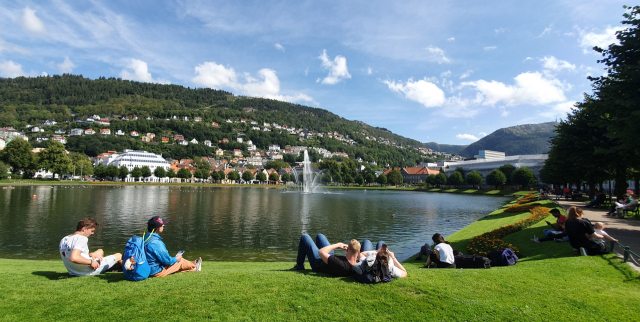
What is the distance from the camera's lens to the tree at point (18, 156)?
88000mm

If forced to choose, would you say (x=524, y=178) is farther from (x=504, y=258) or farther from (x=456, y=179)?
(x=504, y=258)

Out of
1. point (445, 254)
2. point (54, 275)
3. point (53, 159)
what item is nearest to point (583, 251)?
Result: point (445, 254)

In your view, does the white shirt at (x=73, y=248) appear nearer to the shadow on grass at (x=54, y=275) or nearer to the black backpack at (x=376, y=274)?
the shadow on grass at (x=54, y=275)

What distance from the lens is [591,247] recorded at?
952cm

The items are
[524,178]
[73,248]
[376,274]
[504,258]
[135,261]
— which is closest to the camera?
[376,274]

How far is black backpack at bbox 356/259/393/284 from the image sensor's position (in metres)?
6.73

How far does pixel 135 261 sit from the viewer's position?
7.09 m

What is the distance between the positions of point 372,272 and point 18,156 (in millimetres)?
116272

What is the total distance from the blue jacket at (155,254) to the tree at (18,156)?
11172 cm

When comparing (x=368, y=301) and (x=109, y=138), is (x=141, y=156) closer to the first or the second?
(x=109, y=138)

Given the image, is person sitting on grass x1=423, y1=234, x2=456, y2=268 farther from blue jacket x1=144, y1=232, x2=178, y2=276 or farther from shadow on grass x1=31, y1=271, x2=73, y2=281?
shadow on grass x1=31, y1=271, x2=73, y2=281

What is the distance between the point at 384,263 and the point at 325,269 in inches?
59.9

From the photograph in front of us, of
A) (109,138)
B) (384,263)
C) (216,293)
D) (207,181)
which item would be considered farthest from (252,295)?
(109,138)

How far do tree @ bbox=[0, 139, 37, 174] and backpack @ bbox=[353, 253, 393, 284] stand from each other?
11541 cm
